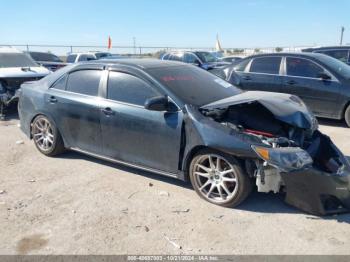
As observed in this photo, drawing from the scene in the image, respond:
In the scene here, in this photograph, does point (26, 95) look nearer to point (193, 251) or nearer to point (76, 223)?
point (76, 223)

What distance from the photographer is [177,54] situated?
55.4 feet

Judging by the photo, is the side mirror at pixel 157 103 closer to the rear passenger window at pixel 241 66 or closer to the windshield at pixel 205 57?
the rear passenger window at pixel 241 66

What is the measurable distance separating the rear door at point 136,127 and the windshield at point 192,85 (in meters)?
0.22

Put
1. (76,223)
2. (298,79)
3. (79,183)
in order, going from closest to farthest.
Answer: (76,223)
(79,183)
(298,79)

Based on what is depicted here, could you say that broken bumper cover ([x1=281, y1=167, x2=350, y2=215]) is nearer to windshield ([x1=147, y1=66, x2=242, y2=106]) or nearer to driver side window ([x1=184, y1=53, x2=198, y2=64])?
windshield ([x1=147, y1=66, x2=242, y2=106])

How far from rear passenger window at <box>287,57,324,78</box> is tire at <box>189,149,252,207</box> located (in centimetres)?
478

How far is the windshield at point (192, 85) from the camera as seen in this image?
4324 millimetres

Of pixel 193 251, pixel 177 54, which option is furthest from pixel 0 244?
pixel 177 54

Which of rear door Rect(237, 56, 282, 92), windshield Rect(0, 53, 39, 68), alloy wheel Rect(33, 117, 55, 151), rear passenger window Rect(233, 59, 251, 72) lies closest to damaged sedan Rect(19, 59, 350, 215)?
alloy wheel Rect(33, 117, 55, 151)

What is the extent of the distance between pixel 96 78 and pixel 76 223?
84.7 inches

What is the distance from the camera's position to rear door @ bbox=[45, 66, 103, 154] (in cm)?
488

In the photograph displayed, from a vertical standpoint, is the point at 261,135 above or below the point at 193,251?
above

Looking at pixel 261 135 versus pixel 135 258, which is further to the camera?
pixel 261 135

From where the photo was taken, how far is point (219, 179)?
12.9ft
